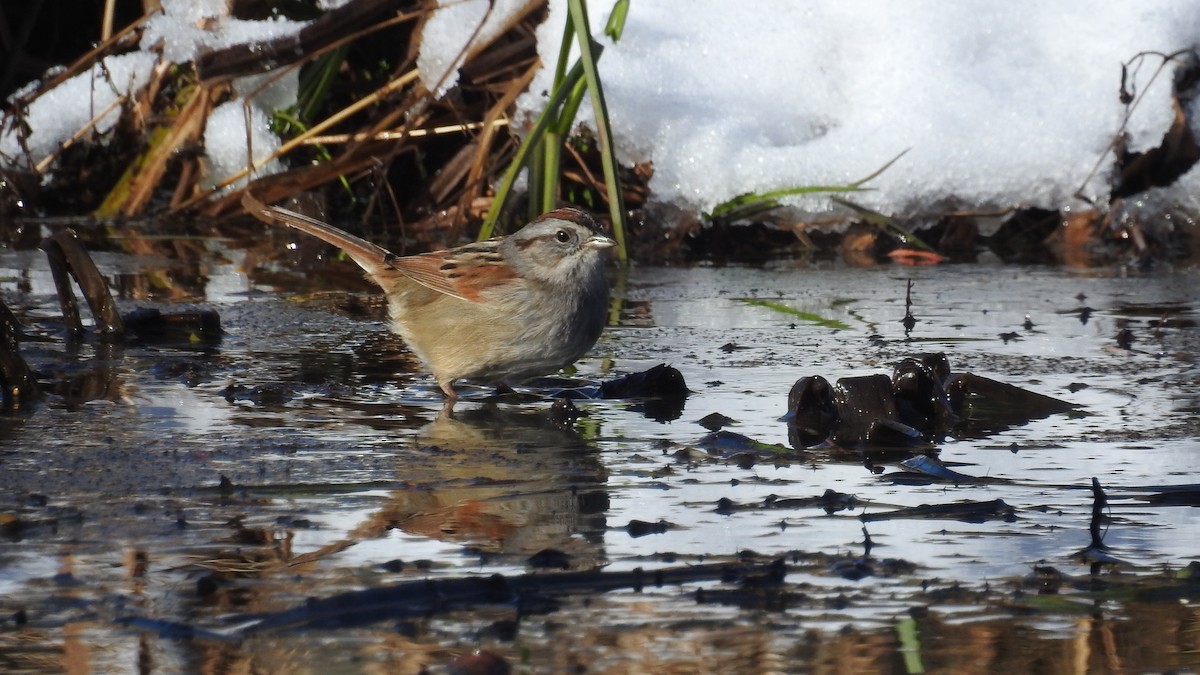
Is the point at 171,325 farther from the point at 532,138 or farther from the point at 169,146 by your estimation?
the point at 169,146

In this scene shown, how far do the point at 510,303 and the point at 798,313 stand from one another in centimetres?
190

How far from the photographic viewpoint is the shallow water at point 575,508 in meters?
2.76

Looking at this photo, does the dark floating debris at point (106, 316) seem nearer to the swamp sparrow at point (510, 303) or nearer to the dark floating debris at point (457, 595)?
the swamp sparrow at point (510, 303)

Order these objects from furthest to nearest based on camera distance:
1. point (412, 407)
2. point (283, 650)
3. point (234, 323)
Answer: point (234, 323) < point (412, 407) < point (283, 650)

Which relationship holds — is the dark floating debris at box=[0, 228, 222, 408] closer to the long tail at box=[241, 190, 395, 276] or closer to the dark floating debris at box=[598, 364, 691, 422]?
the long tail at box=[241, 190, 395, 276]

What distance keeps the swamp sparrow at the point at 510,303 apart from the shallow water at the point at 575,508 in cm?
15

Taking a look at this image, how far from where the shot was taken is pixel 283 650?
8.85 ft

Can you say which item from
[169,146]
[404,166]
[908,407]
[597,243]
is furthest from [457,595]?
[169,146]

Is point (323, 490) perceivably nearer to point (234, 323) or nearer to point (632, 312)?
point (234, 323)

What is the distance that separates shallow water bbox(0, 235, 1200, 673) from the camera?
2.76m

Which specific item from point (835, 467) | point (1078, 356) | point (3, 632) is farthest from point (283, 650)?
point (1078, 356)

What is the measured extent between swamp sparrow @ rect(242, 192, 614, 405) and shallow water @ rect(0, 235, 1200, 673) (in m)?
0.15

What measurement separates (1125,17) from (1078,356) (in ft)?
13.2

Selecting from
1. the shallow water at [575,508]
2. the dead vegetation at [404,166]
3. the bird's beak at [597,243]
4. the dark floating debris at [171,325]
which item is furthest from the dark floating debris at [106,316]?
the dead vegetation at [404,166]
